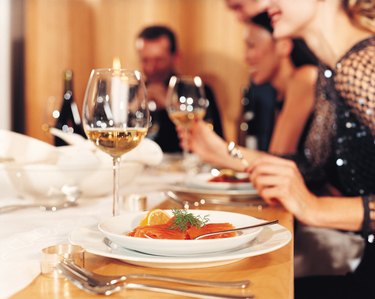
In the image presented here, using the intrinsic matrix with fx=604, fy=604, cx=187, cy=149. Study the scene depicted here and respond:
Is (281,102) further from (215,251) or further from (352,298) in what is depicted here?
(215,251)

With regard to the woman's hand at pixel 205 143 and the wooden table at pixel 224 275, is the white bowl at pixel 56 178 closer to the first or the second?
the wooden table at pixel 224 275

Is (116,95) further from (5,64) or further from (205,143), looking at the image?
(5,64)

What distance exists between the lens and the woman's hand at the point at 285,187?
3.75ft

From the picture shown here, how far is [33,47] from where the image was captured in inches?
149

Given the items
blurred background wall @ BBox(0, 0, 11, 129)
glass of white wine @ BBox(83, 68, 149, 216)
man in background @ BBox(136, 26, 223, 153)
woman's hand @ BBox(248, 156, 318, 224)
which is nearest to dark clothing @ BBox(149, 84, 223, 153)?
man in background @ BBox(136, 26, 223, 153)

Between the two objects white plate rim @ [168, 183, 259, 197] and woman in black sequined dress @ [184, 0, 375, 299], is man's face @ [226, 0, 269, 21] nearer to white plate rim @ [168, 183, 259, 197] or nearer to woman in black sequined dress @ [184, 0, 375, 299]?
woman in black sequined dress @ [184, 0, 375, 299]

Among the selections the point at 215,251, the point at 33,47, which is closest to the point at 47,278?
the point at 215,251

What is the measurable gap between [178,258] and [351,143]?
2.78ft

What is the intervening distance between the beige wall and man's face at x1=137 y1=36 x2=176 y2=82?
0.42m

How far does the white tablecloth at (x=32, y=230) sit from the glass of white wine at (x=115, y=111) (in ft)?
0.37

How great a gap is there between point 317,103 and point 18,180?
90 cm

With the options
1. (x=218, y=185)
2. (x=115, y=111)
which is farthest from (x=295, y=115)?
(x=115, y=111)

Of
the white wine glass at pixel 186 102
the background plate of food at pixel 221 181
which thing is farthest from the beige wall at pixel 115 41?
the background plate of food at pixel 221 181

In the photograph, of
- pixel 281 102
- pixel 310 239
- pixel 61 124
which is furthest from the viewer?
pixel 281 102
